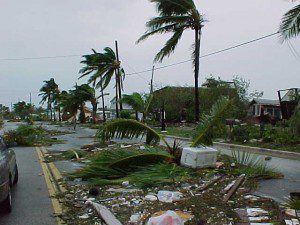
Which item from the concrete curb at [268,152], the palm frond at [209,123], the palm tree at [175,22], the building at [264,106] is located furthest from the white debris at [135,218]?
the building at [264,106]

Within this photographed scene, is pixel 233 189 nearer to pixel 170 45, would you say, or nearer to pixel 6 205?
pixel 6 205

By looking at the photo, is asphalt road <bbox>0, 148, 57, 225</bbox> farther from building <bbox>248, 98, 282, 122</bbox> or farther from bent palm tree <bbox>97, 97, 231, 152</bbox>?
building <bbox>248, 98, 282, 122</bbox>

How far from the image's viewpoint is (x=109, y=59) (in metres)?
41.4

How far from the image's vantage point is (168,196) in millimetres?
7762

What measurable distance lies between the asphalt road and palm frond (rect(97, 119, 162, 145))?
6.67 feet

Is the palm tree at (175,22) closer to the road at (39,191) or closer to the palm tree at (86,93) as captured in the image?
the road at (39,191)

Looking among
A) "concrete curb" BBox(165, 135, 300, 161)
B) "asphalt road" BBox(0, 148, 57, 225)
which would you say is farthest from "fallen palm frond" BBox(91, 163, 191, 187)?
"concrete curb" BBox(165, 135, 300, 161)

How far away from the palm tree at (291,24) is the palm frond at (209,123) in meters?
5.72

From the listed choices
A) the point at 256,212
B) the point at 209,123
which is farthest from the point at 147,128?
the point at 256,212

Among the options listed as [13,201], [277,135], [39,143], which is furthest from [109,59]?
[13,201]

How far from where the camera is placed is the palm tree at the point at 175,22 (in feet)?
76.6

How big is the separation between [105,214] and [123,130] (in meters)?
4.78

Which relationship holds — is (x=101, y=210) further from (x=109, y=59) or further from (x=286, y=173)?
(x=109, y=59)

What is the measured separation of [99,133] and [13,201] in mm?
3325
